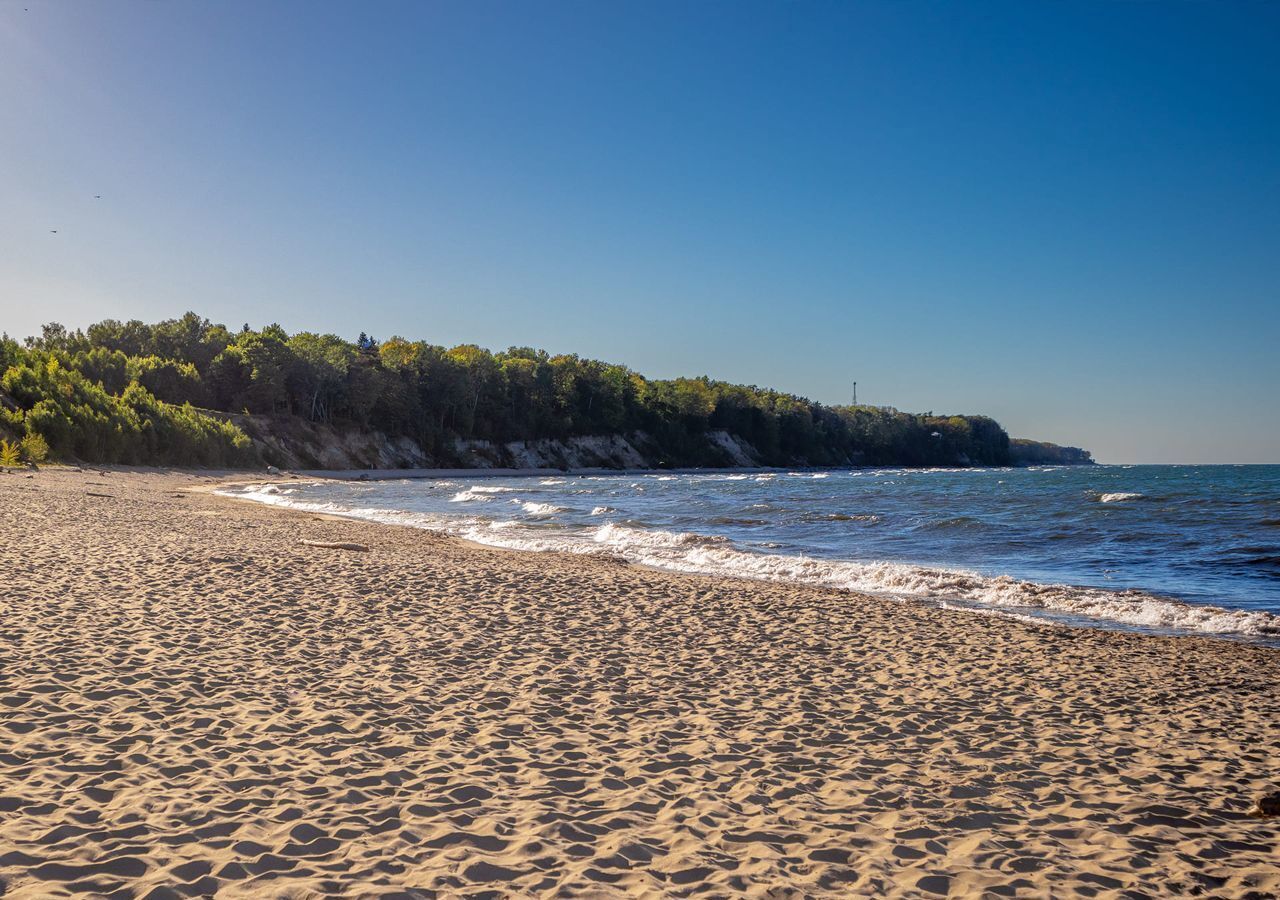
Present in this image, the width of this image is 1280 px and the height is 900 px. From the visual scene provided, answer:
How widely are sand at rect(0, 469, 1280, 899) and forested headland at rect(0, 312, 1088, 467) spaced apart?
41.1 m

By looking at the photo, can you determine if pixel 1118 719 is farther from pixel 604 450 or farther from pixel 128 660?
pixel 604 450

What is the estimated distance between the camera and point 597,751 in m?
6.33

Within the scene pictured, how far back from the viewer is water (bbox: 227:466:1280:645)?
585 inches

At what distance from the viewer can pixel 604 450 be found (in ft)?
422

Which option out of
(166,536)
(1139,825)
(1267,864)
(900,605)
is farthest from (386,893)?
(166,536)

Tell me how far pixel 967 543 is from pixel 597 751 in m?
21.1

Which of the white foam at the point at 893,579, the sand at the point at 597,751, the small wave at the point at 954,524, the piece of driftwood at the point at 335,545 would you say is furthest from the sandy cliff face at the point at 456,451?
the sand at the point at 597,751

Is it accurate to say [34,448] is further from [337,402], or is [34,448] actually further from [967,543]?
[337,402]

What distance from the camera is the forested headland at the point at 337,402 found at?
53281 millimetres

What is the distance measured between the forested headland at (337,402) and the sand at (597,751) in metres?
41.1

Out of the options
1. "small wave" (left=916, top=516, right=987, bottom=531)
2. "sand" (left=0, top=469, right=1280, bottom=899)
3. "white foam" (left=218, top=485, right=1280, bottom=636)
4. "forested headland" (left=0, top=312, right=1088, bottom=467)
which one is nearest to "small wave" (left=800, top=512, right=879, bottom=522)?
"small wave" (left=916, top=516, right=987, bottom=531)

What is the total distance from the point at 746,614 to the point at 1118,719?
5572 mm

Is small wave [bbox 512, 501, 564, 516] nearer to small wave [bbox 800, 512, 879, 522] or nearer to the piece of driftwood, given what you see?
small wave [bbox 800, 512, 879, 522]

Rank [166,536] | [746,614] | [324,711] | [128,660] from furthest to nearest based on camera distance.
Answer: [166,536]
[746,614]
[128,660]
[324,711]
